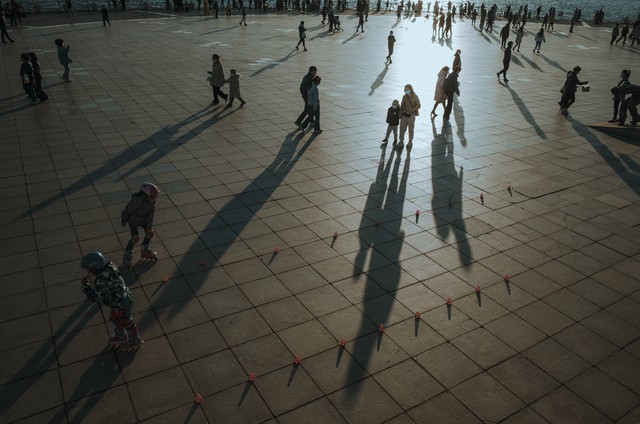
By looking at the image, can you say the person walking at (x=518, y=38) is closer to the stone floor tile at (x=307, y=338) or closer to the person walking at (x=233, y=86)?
the person walking at (x=233, y=86)

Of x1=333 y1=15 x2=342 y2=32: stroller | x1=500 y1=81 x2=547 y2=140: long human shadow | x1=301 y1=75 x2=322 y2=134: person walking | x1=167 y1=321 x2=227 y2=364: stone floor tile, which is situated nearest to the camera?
x1=167 y1=321 x2=227 y2=364: stone floor tile

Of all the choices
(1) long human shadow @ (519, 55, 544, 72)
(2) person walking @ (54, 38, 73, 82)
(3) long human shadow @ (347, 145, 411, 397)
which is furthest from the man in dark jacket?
(2) person walking @ (54, 38, 73, 82)

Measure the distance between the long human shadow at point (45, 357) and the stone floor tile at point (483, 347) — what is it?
507cm

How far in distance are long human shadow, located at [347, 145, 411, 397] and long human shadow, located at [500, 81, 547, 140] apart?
5.56 m

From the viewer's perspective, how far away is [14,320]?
21.3 feet

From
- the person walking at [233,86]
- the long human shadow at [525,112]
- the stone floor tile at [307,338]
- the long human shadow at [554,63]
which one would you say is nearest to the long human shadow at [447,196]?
the stone floor tile at [307,338]

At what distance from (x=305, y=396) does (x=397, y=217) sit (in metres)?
4.89

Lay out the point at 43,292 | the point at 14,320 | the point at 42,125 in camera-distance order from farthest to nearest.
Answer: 1. the point at 42,125
2. the point at 43,292
3. the point at 14,320

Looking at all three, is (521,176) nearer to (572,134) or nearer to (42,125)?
(572,134)

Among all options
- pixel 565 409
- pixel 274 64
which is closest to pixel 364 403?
pixel 565 409

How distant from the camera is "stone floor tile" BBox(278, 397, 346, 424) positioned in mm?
5191

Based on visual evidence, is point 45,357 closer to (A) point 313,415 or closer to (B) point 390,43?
(A) point 313,415

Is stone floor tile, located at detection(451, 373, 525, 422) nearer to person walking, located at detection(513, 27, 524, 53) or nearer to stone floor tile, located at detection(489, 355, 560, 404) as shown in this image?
stone floor tile, located at detection(489, 355, 560, 404)

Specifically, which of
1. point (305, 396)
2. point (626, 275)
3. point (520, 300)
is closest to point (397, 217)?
point (520, 300)
